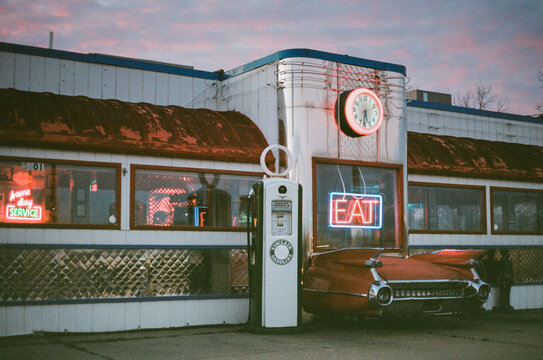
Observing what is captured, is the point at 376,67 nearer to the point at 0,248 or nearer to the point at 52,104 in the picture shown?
the point at 52,104

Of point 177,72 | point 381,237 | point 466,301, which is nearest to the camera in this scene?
point 466,301

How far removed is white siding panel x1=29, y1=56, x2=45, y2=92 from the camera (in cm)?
1106

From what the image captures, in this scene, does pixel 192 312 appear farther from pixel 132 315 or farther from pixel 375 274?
pixel 375 274

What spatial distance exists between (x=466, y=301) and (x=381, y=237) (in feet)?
7.37

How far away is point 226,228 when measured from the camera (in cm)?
1041

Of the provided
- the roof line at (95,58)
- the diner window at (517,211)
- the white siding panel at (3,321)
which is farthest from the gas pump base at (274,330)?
the diner window at (517,211)

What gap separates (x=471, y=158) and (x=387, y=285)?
18.1 ft

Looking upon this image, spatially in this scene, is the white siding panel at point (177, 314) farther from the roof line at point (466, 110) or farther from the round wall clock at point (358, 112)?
the roof line at point (466, 110)

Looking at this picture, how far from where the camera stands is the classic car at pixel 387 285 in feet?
28.9

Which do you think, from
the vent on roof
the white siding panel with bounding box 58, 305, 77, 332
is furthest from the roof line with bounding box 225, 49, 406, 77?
the vent on roof

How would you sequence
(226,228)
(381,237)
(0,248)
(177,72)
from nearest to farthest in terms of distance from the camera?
(0,248)
(226,228)
(381,237)
(177,72)

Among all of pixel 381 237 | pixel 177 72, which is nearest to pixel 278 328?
pixel 381 237

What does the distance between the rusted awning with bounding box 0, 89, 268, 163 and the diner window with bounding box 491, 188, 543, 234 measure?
5.62m

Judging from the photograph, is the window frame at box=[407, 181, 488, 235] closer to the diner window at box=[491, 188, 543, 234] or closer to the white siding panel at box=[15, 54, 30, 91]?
the diner window at box=[491, 188, 543, 234]
